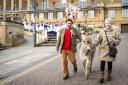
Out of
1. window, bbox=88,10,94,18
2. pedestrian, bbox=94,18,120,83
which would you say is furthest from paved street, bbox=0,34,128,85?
window, bbox=88,10,94,18

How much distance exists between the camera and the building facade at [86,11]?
Answer: 299 feet

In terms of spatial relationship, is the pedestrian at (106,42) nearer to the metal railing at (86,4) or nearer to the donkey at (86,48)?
the donkey at (86,48)

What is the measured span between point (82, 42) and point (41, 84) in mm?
2248

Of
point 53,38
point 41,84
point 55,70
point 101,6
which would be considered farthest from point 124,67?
point 101,6

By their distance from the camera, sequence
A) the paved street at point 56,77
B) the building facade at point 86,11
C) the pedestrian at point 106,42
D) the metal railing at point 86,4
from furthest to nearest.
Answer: the metal railing at point 86,4, the building facade at point 86,11, the paved street at point 56,77, the pedestrian at point 106,42

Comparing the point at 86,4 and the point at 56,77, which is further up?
the point at 86,4

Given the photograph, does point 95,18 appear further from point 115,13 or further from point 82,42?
point 82,42

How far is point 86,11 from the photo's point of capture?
3656 inches

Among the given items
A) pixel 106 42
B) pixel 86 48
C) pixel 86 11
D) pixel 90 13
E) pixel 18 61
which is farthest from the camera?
pixel 86 11

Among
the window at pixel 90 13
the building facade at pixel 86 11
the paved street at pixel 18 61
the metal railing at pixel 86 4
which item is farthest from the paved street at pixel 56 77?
the metal railing at pixel 86 4

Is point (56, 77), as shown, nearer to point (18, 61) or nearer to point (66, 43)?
point (66, 43)

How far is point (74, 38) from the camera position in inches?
589

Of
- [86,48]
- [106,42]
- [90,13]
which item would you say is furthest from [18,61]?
[90,13]

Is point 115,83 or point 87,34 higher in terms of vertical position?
point 87,34
